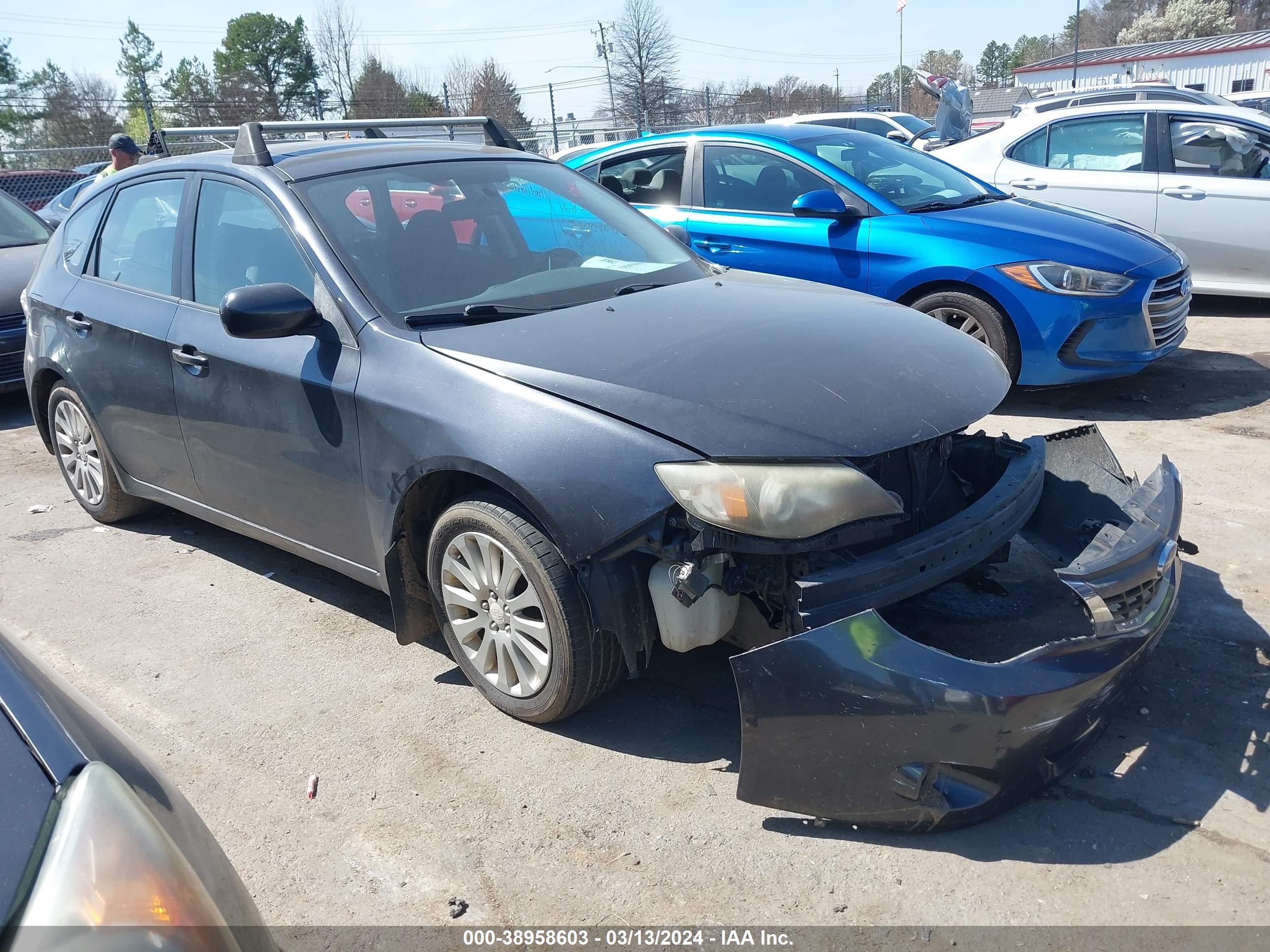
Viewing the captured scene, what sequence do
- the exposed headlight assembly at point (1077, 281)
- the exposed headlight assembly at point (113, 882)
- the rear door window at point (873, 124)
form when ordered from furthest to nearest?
the rear door window at point (873, 124)
the exposed headlight assembly at point (1077, 281)
the exposed headlight assembly at point (113, 882)

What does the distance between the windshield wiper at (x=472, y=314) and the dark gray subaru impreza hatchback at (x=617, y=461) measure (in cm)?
1

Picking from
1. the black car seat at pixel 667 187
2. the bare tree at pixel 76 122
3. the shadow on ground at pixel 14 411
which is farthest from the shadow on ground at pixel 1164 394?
the bare tree at pixel 76 122

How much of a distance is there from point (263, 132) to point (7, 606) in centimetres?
229

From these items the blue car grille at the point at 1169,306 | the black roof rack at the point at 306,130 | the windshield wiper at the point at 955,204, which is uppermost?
the black roof rack at the point at 306,130

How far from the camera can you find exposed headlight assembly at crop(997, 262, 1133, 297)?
577 cm

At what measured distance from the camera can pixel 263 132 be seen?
163 inches

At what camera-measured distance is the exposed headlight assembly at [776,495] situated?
8.50 feet

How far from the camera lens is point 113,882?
1.30 meters

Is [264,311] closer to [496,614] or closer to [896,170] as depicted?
[496,614]

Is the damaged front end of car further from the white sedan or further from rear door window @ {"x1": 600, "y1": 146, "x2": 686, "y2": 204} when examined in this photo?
the white sedan

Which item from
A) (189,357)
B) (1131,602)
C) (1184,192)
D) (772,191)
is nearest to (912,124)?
(1184,192)

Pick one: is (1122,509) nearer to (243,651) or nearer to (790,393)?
(790,393)

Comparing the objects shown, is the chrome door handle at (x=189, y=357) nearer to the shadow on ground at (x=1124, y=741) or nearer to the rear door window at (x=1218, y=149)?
the shadow on ground at (x=1124, y=741)

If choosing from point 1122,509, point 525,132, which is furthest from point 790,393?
point 525,132
